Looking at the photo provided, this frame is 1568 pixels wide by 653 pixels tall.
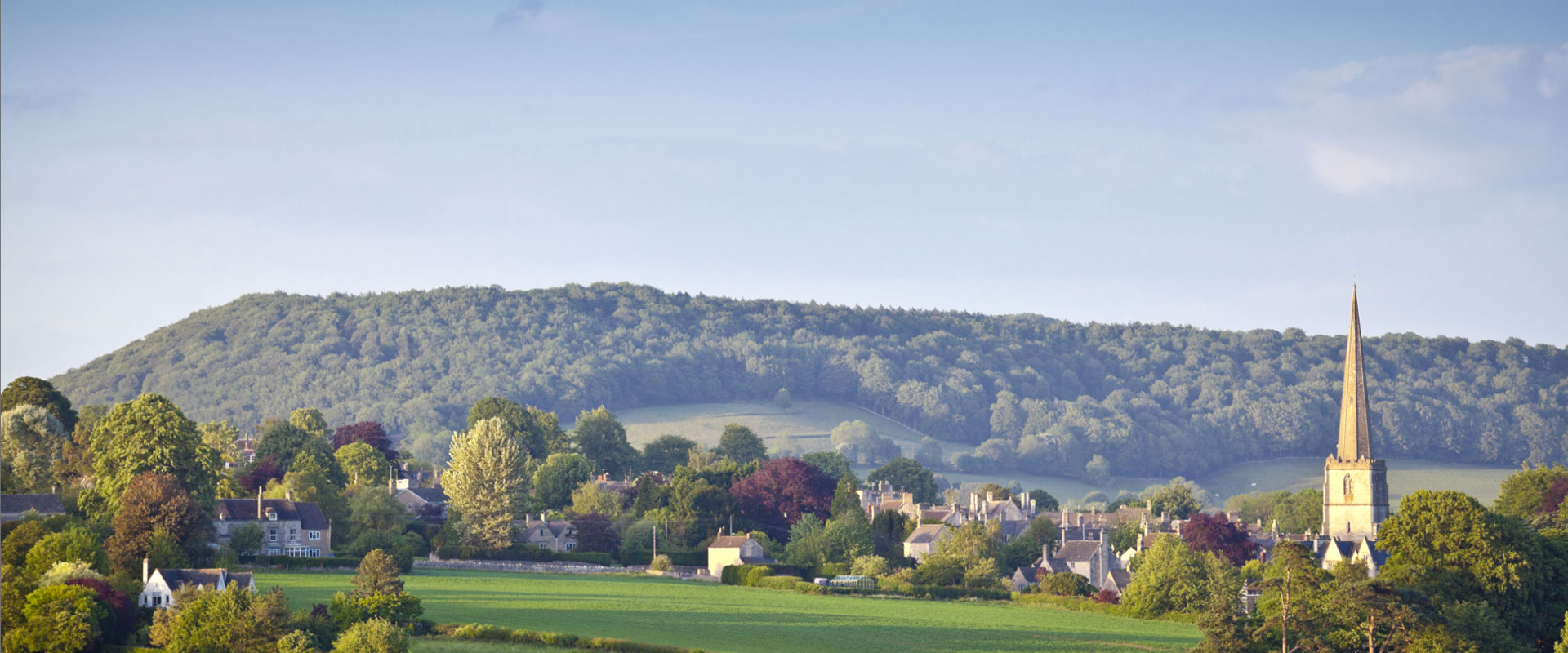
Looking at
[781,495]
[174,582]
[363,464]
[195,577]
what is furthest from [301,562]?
[781,495]

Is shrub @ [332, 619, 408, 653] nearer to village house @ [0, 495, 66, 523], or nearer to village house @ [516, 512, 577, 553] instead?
village house @ [0, 495, 66, 523]

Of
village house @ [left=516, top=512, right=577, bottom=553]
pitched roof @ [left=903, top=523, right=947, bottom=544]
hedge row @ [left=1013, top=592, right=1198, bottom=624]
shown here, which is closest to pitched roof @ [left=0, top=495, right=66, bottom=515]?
village house @ [left=516, top=512, right=577, bottom=553]

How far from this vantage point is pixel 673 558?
81.4 meters

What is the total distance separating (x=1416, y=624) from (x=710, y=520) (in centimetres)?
4694

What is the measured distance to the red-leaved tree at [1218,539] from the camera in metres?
78.4

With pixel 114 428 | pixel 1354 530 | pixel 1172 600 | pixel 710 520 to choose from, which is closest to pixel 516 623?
pixel 114 428

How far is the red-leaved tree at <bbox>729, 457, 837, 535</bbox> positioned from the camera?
92.1 m

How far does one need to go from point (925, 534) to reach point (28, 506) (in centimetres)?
4636

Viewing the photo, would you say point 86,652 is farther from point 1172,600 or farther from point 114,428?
point 1172,600

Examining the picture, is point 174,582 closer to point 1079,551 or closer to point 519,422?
point 1079,551

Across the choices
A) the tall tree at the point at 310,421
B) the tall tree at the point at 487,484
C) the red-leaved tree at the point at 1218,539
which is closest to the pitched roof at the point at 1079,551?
the red-leaved tree at the point at 1218,539

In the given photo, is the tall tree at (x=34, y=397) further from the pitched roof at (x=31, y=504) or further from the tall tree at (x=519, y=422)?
the tall tree at (x=519, y=422)

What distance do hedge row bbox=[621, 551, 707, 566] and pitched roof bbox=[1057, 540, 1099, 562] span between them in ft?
62.7

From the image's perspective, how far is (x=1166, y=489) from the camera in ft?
Answer: 386
